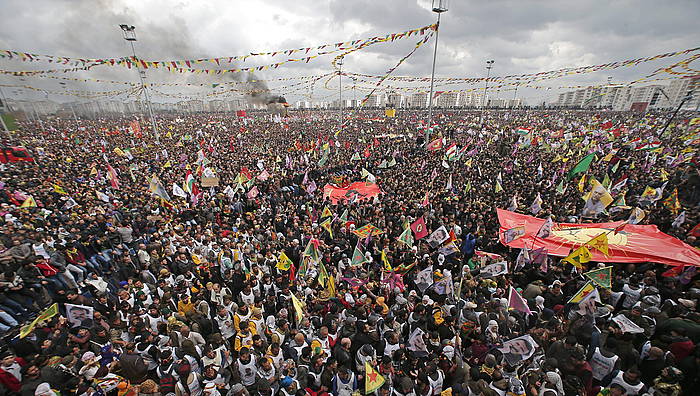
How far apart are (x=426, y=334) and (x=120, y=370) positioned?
462 cm

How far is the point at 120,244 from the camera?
29.3 ft

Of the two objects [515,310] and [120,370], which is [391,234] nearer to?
[515,310]

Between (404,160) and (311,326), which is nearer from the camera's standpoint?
(311,326)

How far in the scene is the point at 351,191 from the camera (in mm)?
14359

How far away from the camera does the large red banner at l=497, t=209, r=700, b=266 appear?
282 inches

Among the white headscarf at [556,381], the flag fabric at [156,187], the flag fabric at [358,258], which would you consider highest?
the flag fabric at [156,187]

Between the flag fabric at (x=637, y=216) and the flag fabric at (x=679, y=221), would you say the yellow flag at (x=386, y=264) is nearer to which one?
the flag fabric at (x=637, y=216)

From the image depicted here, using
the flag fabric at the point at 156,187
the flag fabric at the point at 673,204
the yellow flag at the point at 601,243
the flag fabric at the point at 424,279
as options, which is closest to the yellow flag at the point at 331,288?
the flag fabric at the point at 424,279

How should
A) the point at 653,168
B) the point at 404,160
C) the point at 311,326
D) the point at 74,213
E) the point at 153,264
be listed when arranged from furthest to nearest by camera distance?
1. the point at 404,160
2. the point at 653,168
3. the point at 74,213
4. the point at 153,264
5. the point at 311,326

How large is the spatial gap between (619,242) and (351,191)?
32.5 feet

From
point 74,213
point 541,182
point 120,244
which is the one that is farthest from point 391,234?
point 74,213

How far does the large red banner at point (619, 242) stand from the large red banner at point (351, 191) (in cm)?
642

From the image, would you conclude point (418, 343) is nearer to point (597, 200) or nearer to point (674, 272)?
point (674, 272)

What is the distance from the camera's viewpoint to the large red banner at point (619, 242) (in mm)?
7160
